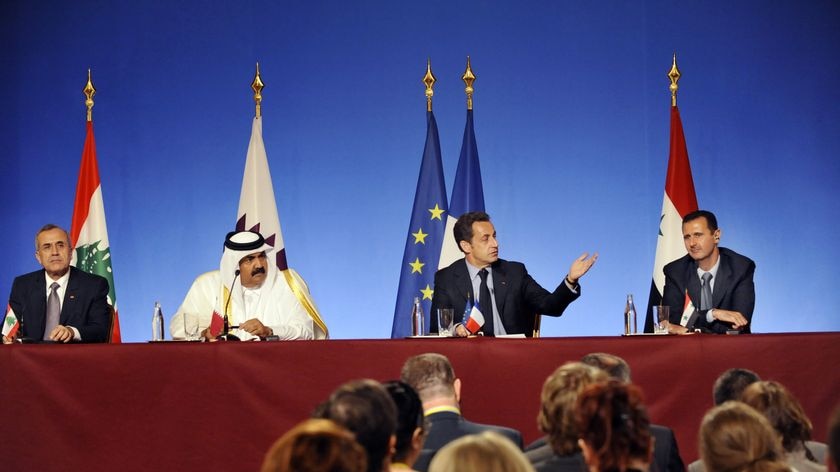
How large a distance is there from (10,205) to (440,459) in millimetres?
6692

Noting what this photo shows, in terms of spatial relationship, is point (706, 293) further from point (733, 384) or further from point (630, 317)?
point (733, 384)

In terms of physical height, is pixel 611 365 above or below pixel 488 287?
below

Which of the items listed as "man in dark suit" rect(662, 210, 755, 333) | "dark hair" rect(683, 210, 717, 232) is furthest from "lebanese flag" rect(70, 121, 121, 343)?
"dark hair" rect(683, 210, 717, 232)

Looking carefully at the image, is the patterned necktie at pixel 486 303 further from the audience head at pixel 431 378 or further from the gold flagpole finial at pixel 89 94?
the gold flagpole finial at pixel 89 94

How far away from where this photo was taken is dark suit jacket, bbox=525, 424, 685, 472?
2758 mm

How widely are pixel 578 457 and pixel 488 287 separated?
3048mm

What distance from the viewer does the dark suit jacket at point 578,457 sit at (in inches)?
109

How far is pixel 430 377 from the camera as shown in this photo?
3.33 metres

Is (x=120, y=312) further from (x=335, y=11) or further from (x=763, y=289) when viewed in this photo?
(x=763, y=289)

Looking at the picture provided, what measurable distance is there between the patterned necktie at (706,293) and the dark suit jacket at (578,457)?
2381 millimetres

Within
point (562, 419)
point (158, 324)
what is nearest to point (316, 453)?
point (562, 419)

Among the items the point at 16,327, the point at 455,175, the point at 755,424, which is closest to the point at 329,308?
the point at 455,175

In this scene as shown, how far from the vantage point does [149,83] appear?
304 inches

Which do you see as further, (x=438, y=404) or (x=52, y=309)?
(x=52, y=309)
